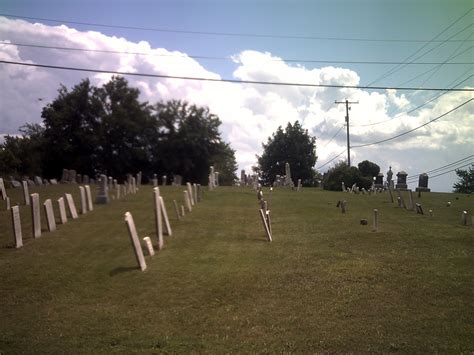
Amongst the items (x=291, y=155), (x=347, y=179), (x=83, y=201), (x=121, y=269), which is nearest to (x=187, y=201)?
(x=83, y=201)

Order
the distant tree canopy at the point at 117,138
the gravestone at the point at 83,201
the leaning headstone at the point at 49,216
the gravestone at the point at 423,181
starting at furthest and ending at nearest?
Result: 1. the distant tree canopy at the point at 117,138
2. the gravestone at the point at 423,181
3. the gravestone at the point at 83,201
4. the leaning headstone at the point at 49,216

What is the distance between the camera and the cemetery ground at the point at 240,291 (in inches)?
344

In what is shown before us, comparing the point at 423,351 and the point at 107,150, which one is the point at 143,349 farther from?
the point at 107,150

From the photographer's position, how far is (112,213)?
23.2 meters

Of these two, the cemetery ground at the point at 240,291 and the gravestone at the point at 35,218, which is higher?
the gravestone at the point at 35,218

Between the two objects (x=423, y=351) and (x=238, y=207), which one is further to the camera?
(x=238, y=207)

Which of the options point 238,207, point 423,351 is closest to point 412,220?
point 238,207

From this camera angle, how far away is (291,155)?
76.7m

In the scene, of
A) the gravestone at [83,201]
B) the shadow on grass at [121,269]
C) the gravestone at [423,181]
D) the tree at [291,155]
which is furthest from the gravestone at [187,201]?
the tree at [291,155]

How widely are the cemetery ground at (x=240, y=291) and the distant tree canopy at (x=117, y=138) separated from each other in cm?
3680

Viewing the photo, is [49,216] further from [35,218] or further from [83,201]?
→ [83,201]

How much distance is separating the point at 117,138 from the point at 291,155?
29.9 metres

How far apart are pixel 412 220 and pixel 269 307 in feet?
46.4

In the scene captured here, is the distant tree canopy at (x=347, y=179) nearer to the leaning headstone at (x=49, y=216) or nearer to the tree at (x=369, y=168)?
the tree at (x=369, y=168)
